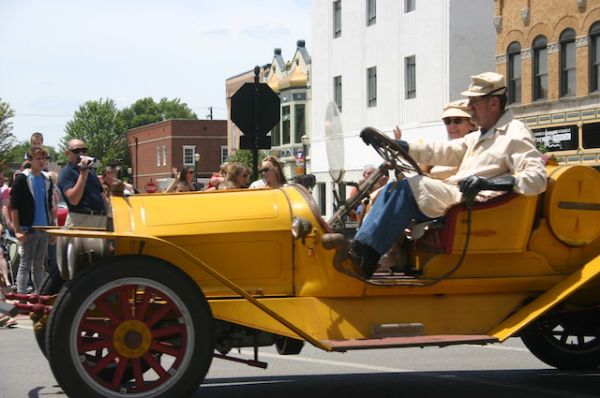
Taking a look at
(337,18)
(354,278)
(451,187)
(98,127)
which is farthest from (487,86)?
(98,127)

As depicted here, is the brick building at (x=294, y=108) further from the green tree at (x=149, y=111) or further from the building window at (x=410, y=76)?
the green tree at (x=149, y=111)

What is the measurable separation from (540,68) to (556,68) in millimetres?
1140

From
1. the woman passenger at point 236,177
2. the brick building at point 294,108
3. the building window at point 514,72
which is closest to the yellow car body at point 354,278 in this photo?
the woman passenger at point 236,177

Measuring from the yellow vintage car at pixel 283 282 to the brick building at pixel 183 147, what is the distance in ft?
236

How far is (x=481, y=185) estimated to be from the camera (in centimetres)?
560

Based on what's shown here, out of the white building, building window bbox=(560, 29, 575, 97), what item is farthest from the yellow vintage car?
the white building

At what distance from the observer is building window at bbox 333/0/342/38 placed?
4228 cm

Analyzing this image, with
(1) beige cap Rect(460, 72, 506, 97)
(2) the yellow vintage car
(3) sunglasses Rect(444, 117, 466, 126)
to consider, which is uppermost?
(1) beige cap Rect(460, 72, 506, 97)

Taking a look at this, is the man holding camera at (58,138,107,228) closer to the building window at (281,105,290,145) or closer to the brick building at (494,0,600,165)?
the brick building at (494,0,600,165)

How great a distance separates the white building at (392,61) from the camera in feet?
113

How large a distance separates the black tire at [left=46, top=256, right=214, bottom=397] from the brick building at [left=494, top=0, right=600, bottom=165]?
2461cm

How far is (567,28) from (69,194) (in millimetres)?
23533

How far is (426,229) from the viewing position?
5.94 meters

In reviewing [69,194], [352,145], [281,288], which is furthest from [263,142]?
[352,145]
